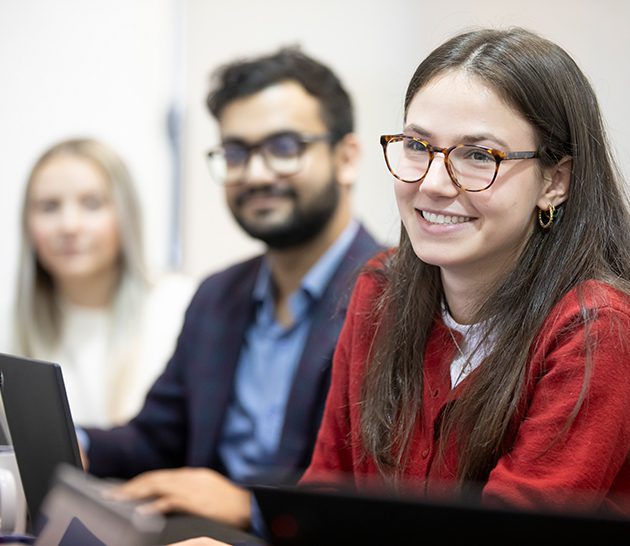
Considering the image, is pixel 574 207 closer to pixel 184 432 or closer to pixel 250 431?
pixel 250 431

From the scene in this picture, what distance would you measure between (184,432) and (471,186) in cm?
A: 117

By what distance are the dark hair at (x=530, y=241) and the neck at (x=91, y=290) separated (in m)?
1.51

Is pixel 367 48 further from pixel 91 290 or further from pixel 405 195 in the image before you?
pixel 405 195

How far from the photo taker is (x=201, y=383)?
6.57 ft

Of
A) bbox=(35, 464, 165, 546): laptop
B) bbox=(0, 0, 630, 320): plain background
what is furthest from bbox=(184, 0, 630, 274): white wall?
bbox=(35, 464, 165, 546): laptop

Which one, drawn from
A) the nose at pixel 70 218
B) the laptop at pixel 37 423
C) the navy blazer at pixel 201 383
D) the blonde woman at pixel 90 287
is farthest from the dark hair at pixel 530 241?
the nose at pixel 70 218

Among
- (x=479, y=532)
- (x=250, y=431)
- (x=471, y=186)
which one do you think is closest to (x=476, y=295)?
(x=471, y=186)

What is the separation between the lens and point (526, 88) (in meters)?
1.14

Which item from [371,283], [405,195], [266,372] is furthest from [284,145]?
[405,195]

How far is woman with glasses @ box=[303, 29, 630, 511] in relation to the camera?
1.08m

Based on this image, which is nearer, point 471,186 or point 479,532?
point 479,532

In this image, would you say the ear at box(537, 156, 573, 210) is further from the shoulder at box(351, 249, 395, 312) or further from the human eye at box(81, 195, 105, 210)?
the human eye at box(81, 195, 105, 210)

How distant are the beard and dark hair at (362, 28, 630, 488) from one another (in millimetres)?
919

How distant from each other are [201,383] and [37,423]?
887 mm
